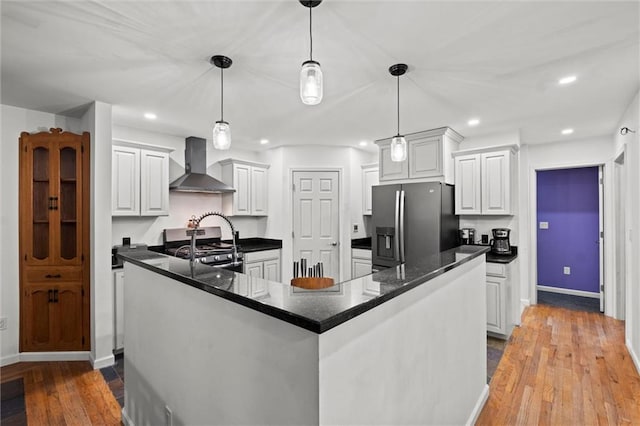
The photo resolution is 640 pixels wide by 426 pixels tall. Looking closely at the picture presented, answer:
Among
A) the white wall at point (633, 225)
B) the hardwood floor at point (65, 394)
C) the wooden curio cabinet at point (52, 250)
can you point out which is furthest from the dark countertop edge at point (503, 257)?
the wooden curio cabinet at point (52, 250)

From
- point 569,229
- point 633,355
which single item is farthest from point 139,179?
point 569,229

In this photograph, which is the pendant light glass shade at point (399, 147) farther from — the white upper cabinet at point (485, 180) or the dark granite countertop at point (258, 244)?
the dark granite countertop at point (258, 244)

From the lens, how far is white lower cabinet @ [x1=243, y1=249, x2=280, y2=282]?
14.0 ft

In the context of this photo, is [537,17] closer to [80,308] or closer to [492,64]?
[492,64]

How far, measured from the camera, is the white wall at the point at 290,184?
4.74 m

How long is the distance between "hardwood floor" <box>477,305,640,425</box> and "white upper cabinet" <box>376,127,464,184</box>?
6.61 ft

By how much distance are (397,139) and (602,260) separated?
392cm

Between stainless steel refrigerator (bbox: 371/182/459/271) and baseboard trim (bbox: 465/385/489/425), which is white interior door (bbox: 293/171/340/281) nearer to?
stainless steel refrigerator (bbox: 371/182/459/271)

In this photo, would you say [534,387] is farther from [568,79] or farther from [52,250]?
[52,250]

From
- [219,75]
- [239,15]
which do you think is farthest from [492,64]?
[219,75]

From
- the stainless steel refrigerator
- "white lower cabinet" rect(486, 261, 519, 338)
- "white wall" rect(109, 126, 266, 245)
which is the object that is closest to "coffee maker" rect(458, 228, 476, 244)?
the stainless steel refrigerator

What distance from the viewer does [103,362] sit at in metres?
2.84

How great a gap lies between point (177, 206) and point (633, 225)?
4.87 meters

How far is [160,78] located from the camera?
2377mm
